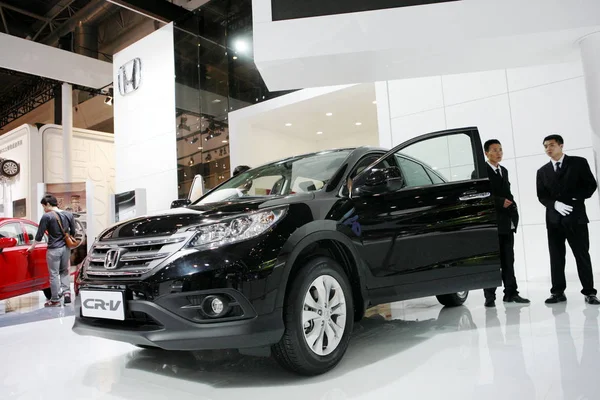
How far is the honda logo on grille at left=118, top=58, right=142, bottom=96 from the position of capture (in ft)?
34.6

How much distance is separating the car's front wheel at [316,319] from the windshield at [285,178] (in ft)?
1.86

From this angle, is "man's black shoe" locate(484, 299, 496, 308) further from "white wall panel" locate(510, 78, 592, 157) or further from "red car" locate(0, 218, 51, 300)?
"red car" locate(0, 218, 51, 300)

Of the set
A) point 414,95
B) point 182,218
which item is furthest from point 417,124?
point 182,218

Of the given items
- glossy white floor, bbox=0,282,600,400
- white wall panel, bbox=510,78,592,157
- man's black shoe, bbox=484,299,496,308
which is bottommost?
glossy white floor, bbox=0,282,600,400

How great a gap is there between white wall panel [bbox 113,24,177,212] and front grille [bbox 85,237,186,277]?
7.30m

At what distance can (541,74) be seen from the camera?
19.4ft

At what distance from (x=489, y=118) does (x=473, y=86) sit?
506mm

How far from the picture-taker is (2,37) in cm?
1032

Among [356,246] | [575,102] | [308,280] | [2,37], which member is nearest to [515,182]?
[575,102]

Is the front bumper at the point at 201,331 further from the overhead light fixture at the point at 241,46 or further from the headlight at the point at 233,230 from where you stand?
the overhead light fixture at the point at 241,46

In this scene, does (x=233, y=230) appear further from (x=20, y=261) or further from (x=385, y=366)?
(x=20, y=261)

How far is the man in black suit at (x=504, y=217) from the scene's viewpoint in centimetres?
427

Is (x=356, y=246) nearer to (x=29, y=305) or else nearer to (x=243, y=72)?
(x=29, y=305)

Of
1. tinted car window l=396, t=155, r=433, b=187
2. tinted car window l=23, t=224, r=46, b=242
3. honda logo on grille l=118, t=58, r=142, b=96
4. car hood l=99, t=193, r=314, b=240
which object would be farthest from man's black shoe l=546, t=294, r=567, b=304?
honda logo on grille l=118, t=58, r=142, b=96
